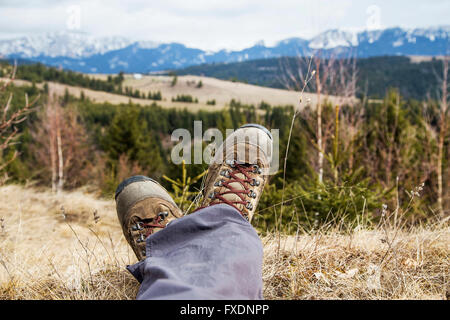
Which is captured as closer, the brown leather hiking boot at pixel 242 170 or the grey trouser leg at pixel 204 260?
the grey trouser leg at pixel 204 260


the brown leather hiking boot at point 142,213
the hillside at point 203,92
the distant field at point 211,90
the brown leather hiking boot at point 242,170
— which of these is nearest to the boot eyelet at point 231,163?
the brown leather hiking boot at point 242,170

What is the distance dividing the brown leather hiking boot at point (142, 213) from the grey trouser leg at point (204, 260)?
0.52 m

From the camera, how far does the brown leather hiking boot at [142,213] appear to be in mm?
2043

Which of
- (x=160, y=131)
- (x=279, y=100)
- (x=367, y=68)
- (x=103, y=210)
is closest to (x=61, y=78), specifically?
(x=160, y=131)

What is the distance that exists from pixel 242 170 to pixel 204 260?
3.67ft

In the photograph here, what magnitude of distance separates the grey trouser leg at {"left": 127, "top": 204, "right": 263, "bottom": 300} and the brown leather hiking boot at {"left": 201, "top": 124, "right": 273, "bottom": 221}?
0.52 metres

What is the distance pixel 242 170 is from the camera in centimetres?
237

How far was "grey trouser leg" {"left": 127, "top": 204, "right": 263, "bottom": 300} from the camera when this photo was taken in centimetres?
119

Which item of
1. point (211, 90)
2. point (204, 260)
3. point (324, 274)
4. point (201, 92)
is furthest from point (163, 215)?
point (211, 90)

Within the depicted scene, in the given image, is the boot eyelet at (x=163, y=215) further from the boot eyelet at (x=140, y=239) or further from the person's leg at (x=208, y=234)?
the boot eyelet at (x=140, y=239)

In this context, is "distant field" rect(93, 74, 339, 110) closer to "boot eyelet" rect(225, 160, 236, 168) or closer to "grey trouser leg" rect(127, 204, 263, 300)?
"boot eyelet" rect(225, 160, 236, 168)

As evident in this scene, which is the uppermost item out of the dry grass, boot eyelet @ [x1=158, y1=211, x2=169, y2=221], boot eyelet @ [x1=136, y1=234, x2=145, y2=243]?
boot eyelet @ [x1=158, y1=211, x2=169, y2=221]

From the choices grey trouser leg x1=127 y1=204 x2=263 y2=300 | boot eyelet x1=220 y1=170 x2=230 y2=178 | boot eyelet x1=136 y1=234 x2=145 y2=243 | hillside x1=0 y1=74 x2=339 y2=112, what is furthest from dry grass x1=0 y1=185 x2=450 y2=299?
hillside x1=0 y1=74 x2=339 y2=112
